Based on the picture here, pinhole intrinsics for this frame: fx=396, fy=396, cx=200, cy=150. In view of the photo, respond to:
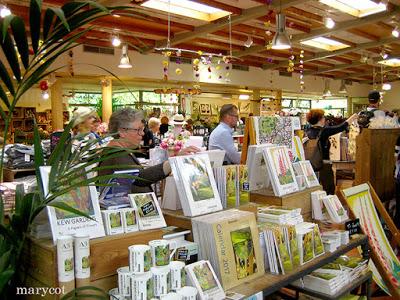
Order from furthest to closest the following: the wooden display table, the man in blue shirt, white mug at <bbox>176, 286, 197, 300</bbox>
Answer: the wooden display table, the man in blue shirt, white mug at <bbox>176, 286, 197, 300</bbox>

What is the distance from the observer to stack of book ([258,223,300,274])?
7.23 feet

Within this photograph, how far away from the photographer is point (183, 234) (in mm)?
2127

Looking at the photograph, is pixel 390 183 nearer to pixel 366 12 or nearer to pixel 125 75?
pixel 366 12

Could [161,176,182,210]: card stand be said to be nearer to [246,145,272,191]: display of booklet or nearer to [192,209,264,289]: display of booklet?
[192,209,264,289]: display of booklet

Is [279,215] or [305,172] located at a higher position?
[305,172]

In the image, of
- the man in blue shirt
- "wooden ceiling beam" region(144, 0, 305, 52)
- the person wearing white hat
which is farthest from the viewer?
"wooden ceiling beam" region(144, 0, 305, 52)

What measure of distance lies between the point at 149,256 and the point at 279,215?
1084 mm

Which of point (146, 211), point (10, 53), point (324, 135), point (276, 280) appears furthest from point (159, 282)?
point (324, 135)

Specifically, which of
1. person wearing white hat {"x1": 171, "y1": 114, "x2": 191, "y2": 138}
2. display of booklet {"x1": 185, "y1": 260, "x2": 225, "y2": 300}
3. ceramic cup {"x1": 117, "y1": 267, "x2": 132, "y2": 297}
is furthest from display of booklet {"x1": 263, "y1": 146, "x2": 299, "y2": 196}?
person wearing white hat {"x1": 171, "y1": 114, "x2": 191, "y2": 138}

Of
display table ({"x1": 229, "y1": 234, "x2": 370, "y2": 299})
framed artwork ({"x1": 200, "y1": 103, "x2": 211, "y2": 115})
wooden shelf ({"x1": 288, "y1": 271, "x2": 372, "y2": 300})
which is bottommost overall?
wooden shelf ({"x1": 288, "y1": 271, "x2": 372, "y2": 300})

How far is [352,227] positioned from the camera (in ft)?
9.73

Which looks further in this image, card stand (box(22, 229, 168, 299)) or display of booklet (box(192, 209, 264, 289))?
display of booklet (box(192, 209, 264, 289))

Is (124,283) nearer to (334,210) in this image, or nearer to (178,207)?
(178,207)

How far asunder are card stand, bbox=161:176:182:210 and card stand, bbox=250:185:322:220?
73 cm
